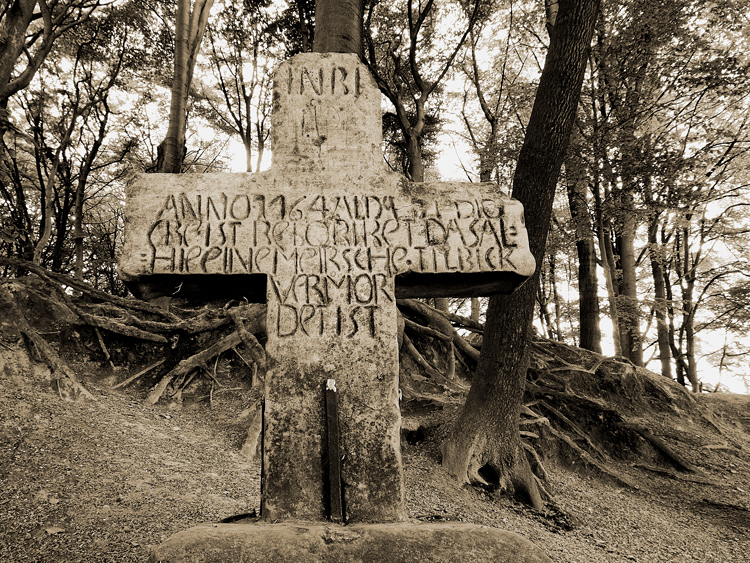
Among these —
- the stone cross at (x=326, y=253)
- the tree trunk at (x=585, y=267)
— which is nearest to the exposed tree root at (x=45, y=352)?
the stone cross at (x=326, y=253)

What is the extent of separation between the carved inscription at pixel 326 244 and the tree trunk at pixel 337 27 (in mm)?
3135

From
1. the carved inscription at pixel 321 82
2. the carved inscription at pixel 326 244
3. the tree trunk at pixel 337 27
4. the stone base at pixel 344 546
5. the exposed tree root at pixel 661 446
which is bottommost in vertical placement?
the exposed tree root at pixel 661 446

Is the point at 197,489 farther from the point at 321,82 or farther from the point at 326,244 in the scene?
the point at 321,82

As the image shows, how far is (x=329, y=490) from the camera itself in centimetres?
204

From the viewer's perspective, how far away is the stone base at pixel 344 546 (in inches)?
61.2

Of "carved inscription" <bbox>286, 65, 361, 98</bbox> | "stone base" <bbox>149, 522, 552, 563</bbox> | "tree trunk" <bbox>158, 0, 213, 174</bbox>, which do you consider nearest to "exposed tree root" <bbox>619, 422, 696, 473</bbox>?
"stone base" <bbox>149, 522, 552, 563</bbox>

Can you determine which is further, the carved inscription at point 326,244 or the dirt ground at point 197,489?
the dirt ground at point 197,489

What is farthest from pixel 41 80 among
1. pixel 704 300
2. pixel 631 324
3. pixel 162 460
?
pixel 704 300

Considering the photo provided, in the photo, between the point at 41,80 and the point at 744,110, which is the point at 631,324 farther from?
the point at 41,80

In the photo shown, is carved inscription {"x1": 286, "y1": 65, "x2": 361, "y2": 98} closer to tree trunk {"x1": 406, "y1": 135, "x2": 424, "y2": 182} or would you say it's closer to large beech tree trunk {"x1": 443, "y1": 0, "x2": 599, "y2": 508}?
large beech tree trunk {"x1": 443, "y1": 0, "x2": 599, "y2": 508}

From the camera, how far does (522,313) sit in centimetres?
426

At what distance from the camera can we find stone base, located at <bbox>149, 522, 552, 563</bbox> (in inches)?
61.2

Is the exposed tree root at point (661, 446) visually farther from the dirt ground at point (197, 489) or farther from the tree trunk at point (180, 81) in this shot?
the tree trunk at point (180, 81)

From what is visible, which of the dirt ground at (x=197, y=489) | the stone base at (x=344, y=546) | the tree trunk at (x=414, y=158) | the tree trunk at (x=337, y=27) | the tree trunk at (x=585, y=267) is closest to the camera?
the stone base at (x=344, y=546)
